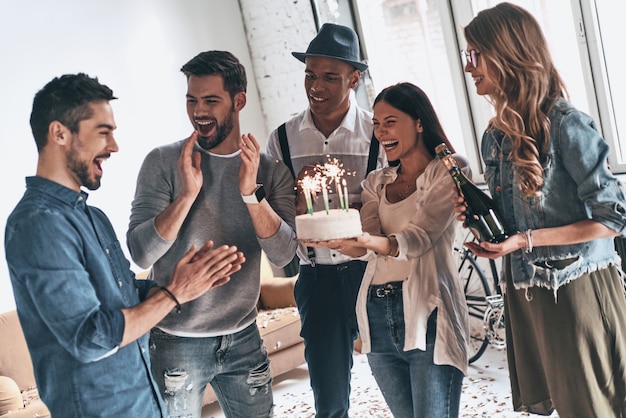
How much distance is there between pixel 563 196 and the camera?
2.18m

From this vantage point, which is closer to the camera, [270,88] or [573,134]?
[573,134]

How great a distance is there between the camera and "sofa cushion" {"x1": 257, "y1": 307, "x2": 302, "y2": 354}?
5.29m

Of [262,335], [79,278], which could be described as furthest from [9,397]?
[79,278]

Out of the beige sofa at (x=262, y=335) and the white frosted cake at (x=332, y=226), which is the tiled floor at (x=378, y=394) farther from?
the white frosted cake at (x=332, y=226)

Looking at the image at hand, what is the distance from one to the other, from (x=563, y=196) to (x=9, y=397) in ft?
11.2

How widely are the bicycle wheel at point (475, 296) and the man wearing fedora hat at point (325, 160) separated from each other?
92.4 inches

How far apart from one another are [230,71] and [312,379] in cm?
114

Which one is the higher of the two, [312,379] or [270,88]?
[270,88]

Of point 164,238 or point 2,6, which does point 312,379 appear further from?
point 2,6

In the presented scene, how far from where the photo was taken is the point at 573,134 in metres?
2.11

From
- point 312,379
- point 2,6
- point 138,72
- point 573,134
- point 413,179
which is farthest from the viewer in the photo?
point 138,72

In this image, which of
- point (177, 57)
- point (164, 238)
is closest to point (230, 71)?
point (164, 238)

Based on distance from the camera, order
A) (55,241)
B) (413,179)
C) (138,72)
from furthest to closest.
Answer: (138,72) → (413,179) → (55,241)

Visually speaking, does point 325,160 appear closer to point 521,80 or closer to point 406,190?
point 406,190
